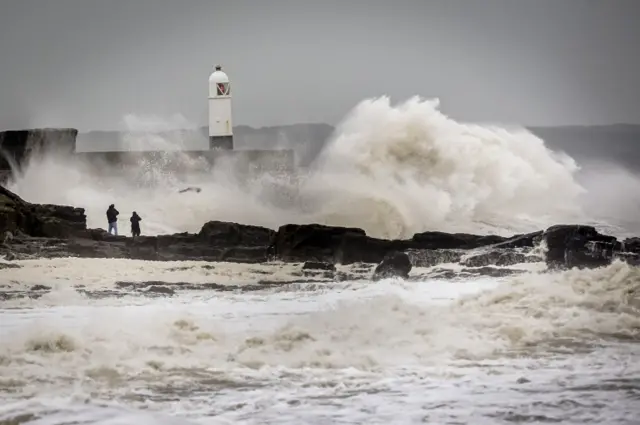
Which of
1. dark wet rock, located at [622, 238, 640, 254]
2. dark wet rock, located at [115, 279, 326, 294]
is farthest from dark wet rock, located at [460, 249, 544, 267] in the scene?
dark wet rock, located at [115, 279, 326, 294]

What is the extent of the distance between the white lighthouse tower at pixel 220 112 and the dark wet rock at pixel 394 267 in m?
0.84

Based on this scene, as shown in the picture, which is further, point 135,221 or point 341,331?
point 135,221

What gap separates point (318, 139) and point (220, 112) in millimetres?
446

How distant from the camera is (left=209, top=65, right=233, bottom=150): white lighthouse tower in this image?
14.7 feet

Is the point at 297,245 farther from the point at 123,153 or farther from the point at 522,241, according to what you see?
the point at 522,241

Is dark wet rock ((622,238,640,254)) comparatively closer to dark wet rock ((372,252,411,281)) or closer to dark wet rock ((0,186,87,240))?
dark wet rock ((372,252,411,281))

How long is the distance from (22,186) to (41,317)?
0.74m

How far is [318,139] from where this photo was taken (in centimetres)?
451

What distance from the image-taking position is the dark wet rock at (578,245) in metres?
4.45

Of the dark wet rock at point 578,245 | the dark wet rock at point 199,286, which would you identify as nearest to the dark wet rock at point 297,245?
the dark wet rock at point 578,245

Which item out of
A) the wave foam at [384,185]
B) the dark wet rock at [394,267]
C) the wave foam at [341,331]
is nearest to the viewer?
the wave foam at [341,331]

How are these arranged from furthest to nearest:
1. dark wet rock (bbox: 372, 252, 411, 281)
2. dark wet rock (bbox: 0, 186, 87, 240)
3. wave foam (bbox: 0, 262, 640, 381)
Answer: dark wet rock (bbox: 0, 186, 87, 240)
dark wet rock (bbox: 372, 252, 411, 281)
wave foam (bbox: 0, 262, 640, 381)

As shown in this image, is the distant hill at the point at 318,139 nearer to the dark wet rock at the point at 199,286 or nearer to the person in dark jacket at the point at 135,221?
the person in dark jacket at the point at 135,221

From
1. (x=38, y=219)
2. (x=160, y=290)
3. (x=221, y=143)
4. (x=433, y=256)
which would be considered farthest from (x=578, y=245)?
(x=38, y=219)
